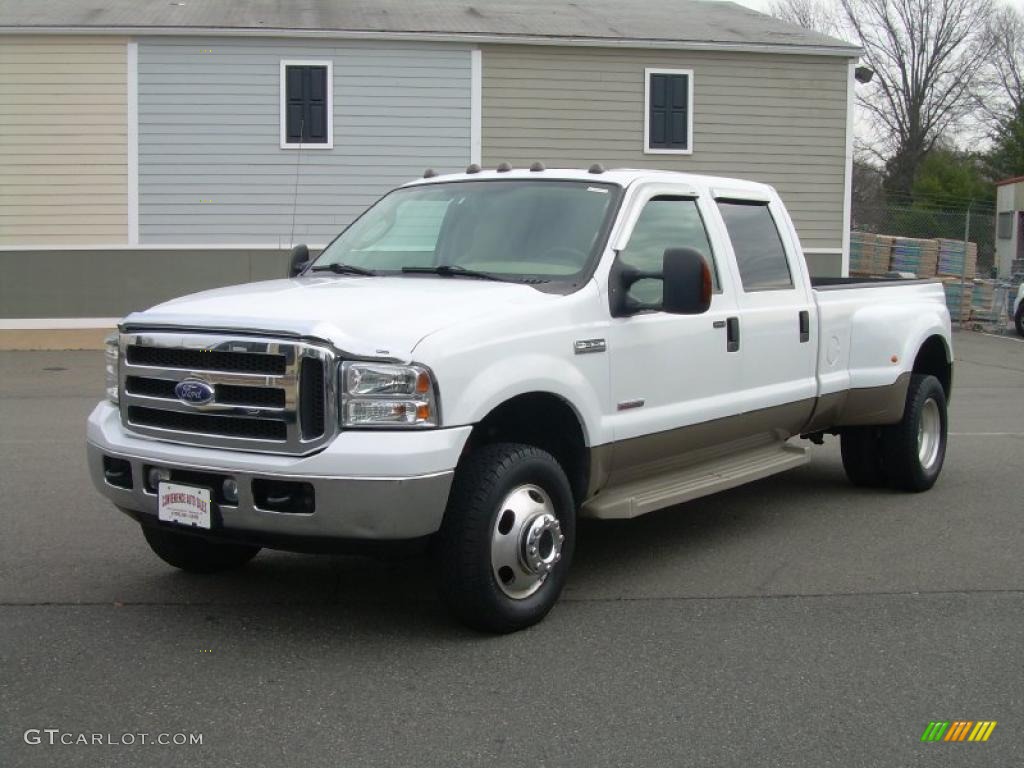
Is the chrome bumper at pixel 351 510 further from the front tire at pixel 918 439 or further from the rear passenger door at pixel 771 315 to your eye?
the front tire at pixel 918 439

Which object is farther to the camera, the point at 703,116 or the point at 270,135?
the point at 703,116

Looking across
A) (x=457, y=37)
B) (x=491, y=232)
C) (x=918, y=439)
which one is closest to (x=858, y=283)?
(x=918, y=439)

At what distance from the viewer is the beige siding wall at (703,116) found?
2052 cm

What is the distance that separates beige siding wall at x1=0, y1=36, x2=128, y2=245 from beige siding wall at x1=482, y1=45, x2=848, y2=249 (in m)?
6.07

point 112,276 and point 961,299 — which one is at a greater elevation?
point 112,276

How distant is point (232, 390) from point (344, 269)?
149 centimetres

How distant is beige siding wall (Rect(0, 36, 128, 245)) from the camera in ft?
63.6

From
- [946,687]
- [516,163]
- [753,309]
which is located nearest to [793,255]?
[753,309]

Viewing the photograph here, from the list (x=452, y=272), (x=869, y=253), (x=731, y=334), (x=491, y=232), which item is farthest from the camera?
(x=869, y=253)

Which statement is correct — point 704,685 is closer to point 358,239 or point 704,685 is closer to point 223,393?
point 223,393

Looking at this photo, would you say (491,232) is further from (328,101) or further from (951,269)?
(951,269)

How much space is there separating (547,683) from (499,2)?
20530 millimetres

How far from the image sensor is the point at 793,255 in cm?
709

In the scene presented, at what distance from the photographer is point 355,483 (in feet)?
14.7
